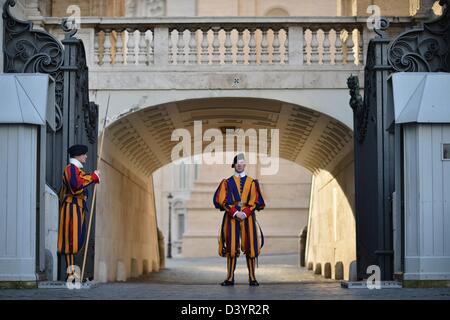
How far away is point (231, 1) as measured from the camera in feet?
138

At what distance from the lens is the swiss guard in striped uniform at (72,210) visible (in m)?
13.8

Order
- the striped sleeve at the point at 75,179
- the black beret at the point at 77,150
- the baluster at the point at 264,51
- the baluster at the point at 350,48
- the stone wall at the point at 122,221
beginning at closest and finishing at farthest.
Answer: the striped sleeve at the point at 75,179 < the black beret at the point at 77,150 < the baluster at the point at 264,51 < the baluster at the point at 350,48 < the stone wall at the point at 122,221

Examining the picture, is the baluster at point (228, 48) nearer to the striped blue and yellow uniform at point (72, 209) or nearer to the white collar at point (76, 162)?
the white collar at point (76, 162)

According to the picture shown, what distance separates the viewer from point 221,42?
21.6 meters

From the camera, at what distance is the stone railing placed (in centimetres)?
2147

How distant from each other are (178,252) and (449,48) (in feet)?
187

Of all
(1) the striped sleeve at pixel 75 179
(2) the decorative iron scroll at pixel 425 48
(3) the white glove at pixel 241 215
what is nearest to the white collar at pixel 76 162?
(1) the striped sleeve at pixel 75 179

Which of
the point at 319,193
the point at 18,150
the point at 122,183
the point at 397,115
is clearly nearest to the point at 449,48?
the point at 397,115

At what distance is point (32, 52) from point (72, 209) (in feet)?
7.51

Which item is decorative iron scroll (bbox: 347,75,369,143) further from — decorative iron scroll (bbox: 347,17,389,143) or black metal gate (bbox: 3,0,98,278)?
black metal gate (bbox: 3,0,98,278)

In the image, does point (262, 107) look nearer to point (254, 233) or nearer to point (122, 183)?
point (122, 183)

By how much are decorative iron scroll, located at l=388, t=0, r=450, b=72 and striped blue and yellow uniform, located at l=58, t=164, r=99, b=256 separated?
4.33 meters

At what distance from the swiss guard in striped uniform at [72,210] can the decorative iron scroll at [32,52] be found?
0.94 m

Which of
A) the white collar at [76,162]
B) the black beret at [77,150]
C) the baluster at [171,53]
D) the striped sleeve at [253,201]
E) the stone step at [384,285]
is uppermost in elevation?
Answer: the baluster at [171,53]
